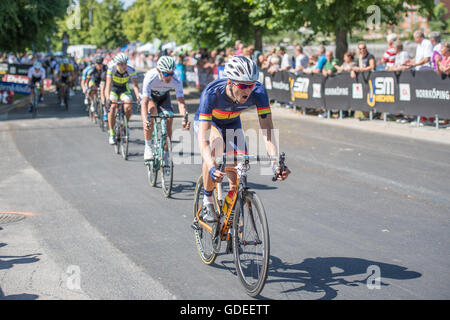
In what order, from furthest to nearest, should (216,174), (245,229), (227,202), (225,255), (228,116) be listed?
(225,255)
(228,116)
(227,202)
(245,229)
(216,174)

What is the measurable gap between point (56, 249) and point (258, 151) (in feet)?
25.2

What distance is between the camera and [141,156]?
13.3 m

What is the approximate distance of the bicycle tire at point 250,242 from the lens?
16.3 ft

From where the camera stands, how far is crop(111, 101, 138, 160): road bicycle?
42.0 feet

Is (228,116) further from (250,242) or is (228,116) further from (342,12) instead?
(342,12)

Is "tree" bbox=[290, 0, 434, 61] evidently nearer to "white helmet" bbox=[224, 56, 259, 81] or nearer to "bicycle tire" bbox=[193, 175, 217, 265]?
"bicycle tire" bbox=[193, 175, 217, 265]

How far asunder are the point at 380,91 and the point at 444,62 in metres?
2.65

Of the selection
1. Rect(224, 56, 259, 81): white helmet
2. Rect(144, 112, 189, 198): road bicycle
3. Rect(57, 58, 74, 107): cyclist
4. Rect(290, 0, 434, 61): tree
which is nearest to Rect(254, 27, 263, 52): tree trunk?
Rect(290, 0, 434, 61): tree

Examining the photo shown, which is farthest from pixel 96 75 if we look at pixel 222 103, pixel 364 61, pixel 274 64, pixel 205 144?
pixel 205 144

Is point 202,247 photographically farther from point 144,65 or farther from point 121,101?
point 144,65

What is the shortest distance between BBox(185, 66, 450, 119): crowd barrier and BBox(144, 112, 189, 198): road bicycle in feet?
25.5

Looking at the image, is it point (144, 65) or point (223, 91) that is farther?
point (144, 65)

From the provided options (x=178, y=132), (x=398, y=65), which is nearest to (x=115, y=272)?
(x=178, y=132)

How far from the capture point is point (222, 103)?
18.8 ft
